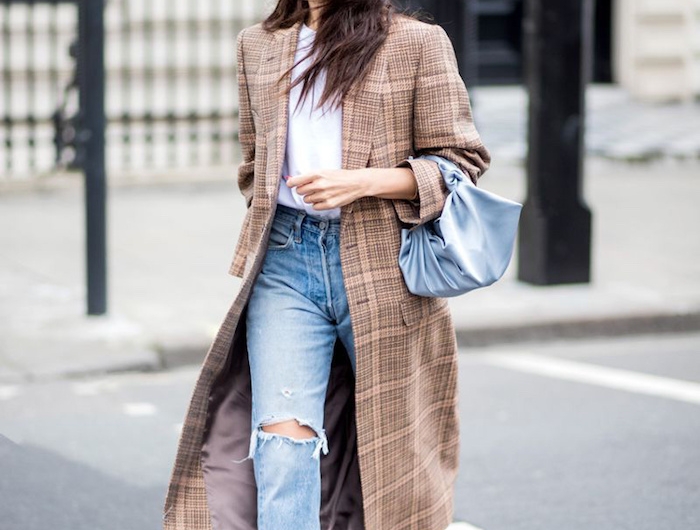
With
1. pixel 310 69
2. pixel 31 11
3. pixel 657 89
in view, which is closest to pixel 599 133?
pixel 657 89

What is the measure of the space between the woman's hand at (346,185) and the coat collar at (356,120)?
5 cm

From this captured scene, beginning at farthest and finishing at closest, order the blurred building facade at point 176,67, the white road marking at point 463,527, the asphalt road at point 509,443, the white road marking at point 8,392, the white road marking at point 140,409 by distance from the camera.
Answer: the blurred building facade at point 176,67 → the white road marking at point 8,392 → the white road marking at point 140,409 → the asphalt road at point 509,443 → the white road marking at point 463,527

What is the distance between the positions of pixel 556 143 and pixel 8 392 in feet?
11.6

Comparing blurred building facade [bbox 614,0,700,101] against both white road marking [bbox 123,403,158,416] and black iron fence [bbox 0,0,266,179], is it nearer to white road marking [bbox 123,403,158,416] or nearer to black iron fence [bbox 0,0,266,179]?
black iron fence [bbox 0,0,266,179]

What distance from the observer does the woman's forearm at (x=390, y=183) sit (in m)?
3.07

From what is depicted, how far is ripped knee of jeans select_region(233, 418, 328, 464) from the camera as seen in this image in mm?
3082

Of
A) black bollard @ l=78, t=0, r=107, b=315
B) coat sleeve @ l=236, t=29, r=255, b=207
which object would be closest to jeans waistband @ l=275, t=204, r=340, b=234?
coat sleeve @ l=236, t=29, r=255, b=207

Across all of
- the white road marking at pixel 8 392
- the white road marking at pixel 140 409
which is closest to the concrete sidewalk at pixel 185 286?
the white road marking at pixel 8 392

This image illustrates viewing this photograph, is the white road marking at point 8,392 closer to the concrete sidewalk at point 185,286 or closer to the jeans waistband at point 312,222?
the concrete sidewalk at point 185,286

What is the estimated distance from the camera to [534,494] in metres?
4.99

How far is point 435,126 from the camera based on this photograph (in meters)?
3.17

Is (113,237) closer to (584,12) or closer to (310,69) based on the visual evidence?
(584,12)

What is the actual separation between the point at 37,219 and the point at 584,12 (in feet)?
15.5

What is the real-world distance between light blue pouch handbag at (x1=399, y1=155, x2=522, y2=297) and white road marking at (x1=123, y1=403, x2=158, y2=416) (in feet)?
10.1
